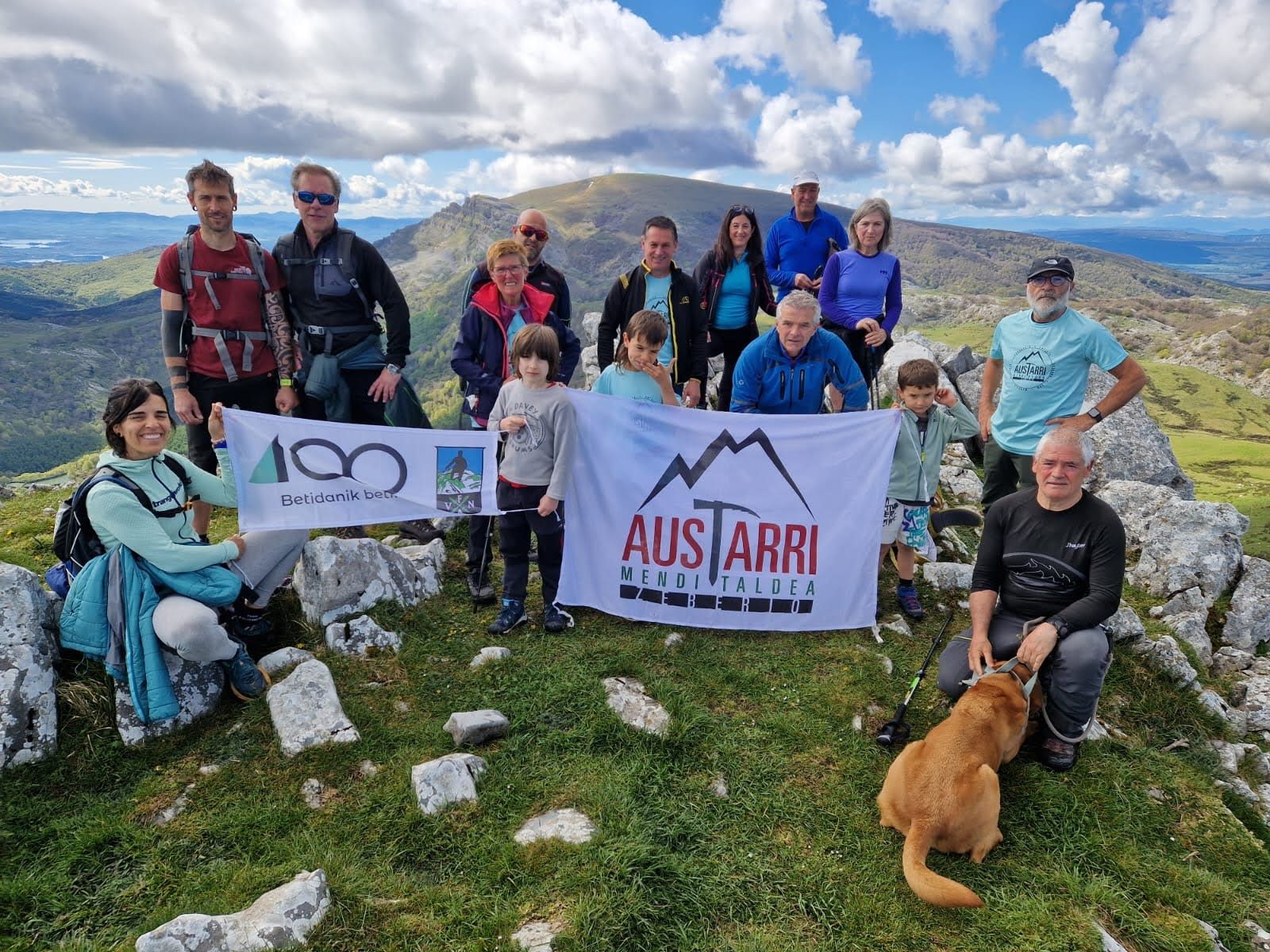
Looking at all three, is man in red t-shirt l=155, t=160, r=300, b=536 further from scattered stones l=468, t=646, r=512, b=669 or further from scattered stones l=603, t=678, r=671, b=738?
scattered stones l=603, t=678, r=671, b=738

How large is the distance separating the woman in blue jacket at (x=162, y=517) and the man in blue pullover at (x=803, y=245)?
844cm

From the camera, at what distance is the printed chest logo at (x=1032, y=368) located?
808 centimetres

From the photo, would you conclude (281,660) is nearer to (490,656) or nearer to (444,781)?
(490,656)

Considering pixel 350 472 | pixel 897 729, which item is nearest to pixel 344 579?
pixel 350 472

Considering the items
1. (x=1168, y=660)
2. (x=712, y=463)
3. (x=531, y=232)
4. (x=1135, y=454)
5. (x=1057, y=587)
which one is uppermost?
(x=531, y=232)

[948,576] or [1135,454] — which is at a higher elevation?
[1135,454]

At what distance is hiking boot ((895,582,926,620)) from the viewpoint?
885 centimetres

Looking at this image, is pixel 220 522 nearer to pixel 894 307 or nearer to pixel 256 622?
pixel 256 622

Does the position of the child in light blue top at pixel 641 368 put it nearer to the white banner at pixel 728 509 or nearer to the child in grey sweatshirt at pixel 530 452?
the white banner at pixel 728 509

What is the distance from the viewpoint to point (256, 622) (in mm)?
7348

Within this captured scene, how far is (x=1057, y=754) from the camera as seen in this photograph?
6309 millimetres

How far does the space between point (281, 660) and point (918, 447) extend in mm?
7715

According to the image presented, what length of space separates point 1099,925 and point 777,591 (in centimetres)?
418

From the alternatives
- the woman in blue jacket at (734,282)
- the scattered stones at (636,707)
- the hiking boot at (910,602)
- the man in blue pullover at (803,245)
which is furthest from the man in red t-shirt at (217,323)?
the hiking boot at (910,602)
